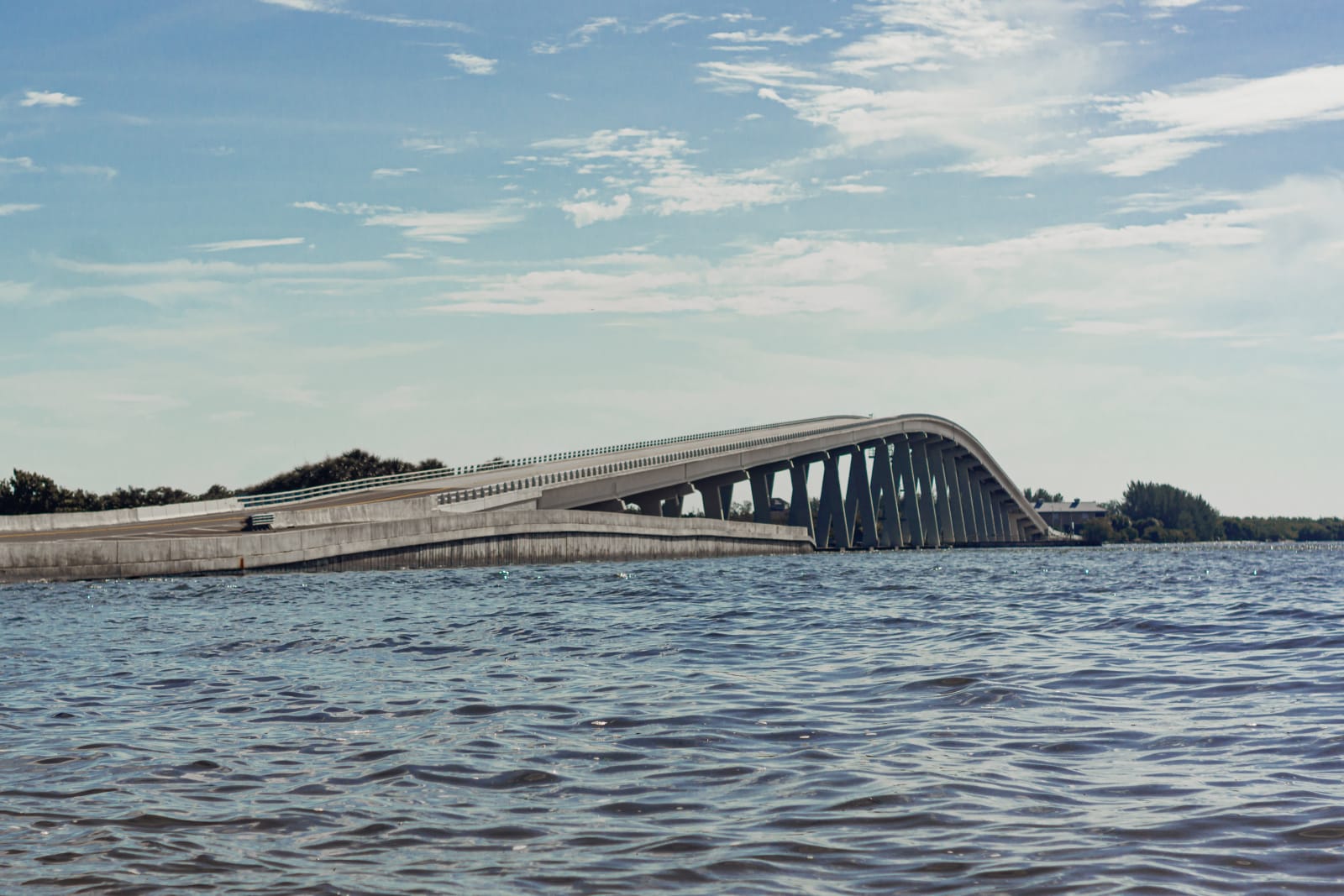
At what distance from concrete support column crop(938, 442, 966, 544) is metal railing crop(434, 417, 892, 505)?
88.3ft

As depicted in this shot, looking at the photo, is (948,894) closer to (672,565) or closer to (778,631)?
(778,631)

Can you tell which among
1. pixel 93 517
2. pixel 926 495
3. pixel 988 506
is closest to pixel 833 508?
pixel 926 495

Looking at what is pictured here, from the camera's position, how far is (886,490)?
4700 inches

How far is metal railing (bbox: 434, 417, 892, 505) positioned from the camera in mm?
58888

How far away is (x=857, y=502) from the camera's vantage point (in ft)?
376

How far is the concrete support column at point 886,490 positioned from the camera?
119 m

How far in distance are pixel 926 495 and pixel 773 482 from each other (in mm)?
35469

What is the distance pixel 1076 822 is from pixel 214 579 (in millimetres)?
32547

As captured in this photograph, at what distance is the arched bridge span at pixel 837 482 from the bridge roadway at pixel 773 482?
115 millimetres

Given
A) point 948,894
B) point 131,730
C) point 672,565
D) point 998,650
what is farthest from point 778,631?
point 672,565

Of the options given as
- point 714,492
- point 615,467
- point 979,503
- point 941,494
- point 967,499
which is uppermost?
point 615,467

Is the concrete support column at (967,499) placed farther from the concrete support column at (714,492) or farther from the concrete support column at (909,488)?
the concrete support column at (714,492)

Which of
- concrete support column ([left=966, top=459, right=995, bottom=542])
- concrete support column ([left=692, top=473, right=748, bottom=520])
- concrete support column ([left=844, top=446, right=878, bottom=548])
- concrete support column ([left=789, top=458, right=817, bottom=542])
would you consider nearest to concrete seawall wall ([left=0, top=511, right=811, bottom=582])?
concrete support column ([left=692, top=473, right=748, bottom=520])

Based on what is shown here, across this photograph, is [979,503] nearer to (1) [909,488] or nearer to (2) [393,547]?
(1) [909,488]
